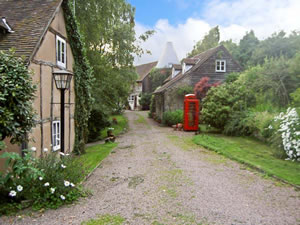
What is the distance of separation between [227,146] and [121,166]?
6275mm

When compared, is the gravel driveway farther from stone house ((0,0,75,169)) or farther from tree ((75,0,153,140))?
tree ((75,0,153,140))

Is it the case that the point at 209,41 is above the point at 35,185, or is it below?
above

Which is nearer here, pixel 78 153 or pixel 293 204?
pixel 293 204

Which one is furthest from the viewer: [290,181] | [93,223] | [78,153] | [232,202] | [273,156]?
[78,153]

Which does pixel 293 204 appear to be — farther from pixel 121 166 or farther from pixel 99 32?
pixel 99 32

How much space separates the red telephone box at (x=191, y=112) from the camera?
20.2 meters

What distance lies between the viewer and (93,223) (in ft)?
16.4

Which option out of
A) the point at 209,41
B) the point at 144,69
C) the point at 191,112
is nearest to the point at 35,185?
the point at 191,112

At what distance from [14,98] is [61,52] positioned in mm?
6166

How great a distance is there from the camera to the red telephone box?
20.2 m

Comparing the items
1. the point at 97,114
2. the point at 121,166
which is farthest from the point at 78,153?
the point at 97,114

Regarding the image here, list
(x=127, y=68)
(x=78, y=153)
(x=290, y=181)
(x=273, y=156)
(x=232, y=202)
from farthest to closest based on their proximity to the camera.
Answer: (x=127, y=68)
(x=78, y=153)
(x=273, y=156)
(x=290, y=181)
(x=232, y=202)

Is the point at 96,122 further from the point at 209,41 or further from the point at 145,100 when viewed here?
the point at 209,41

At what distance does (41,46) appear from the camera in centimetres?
923
